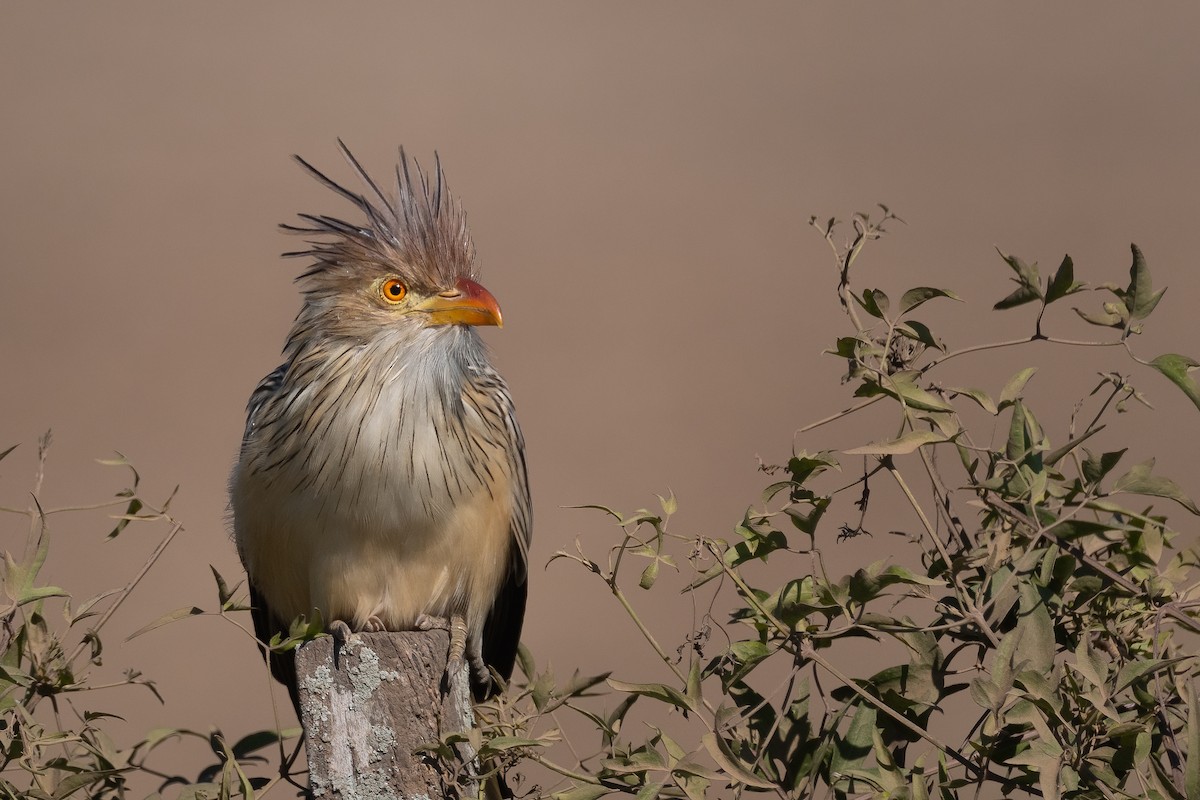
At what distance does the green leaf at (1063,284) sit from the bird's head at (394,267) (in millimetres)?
1960

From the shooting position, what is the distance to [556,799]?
254 centimetres

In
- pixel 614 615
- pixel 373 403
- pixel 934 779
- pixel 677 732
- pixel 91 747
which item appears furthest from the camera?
pixel 614 615

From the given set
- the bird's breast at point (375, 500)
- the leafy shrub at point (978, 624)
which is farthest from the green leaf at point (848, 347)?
the bird's breast at point (375, 500)

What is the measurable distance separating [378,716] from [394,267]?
1670 millimetres

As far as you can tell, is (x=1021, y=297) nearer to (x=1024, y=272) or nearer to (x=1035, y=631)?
(x=1024, y=272)

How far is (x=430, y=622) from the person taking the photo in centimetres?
417

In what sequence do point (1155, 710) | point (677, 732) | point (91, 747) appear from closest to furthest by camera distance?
point (1155, 710), point (91, 747), point (677, 732)

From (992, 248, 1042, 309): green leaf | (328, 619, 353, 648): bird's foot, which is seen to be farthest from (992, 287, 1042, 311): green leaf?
(328, 619, 353, 648): bird's foot

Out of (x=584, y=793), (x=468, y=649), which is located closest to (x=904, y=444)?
(x=584, y=793)

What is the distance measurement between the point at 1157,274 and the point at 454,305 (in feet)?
38.4

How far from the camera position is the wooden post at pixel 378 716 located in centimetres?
291

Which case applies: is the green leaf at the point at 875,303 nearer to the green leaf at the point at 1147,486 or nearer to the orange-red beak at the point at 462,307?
the green leaf at the point at 1147,486

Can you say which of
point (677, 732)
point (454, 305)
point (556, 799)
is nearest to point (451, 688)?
point (556, 799)

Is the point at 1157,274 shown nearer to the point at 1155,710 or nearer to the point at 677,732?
the point at 677,732
